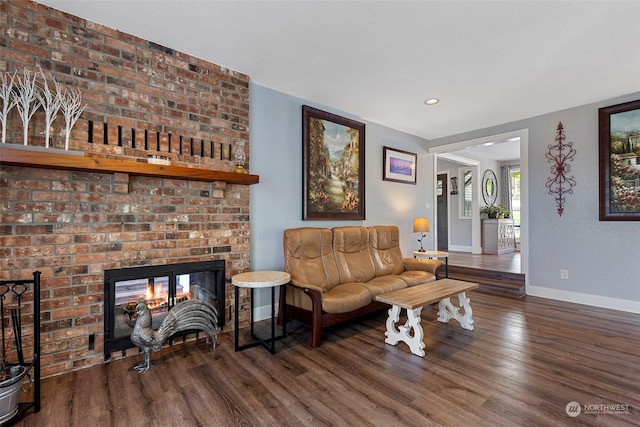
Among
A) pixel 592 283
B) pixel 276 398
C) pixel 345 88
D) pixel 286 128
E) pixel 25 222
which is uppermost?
pixel 345 88

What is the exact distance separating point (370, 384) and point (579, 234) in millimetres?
3650

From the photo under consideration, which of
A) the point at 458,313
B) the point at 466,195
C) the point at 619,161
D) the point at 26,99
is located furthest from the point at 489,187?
the point at 26,99

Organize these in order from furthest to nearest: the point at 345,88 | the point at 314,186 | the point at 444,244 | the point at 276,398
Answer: the point at 444,244 < the point at 314,186 < the point at 345,88 < the point at 276,398

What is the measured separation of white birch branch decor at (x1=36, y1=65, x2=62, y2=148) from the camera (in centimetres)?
203

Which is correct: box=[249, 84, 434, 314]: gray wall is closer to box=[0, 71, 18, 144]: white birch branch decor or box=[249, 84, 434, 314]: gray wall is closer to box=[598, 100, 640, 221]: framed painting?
box=[0, 71, 18, 144]: white birch branch decor

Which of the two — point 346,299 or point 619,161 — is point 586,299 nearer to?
point 619,161

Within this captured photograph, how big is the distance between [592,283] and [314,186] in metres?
3.68

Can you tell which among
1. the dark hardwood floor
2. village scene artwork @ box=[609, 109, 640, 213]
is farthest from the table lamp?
village scene artwork @ box=[609, 109, 640, 213]

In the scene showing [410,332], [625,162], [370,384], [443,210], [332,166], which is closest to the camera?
[370,384]

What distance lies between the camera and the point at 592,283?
150 inches

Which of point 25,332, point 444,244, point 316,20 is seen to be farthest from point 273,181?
point 444,244

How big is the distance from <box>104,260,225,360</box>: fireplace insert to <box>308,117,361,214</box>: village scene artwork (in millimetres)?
1460

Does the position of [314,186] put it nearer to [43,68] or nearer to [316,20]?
[316,20]

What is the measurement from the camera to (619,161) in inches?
143
